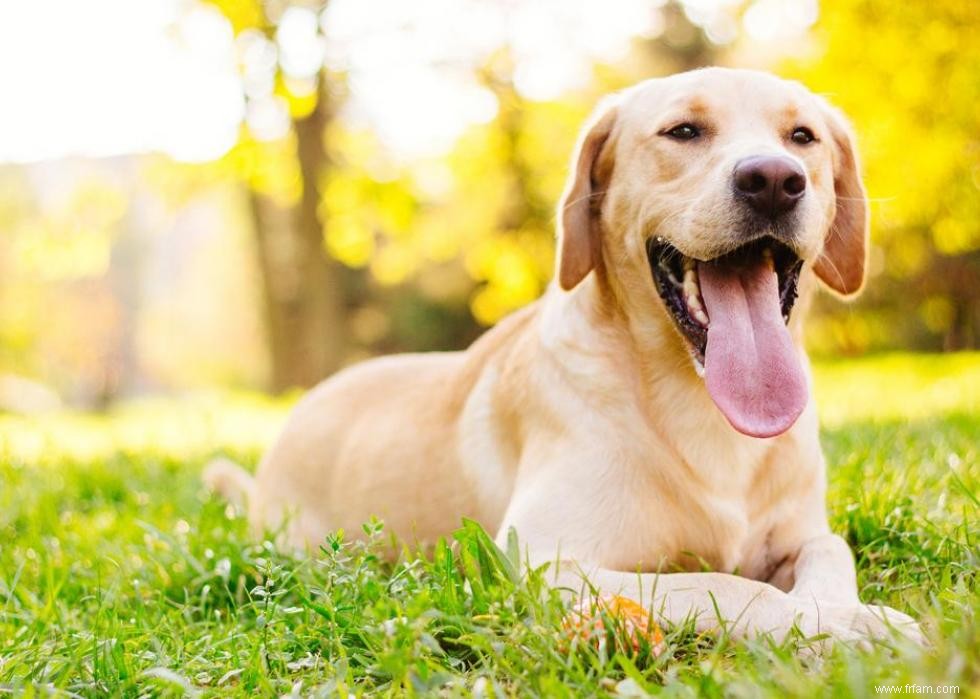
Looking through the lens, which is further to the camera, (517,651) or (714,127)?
(714,127)

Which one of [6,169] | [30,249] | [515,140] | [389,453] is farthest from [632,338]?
[6,169]

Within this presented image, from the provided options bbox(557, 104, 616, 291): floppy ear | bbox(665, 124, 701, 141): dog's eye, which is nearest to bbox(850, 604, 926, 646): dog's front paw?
bbox(557, 104, 616, 291): floppy ear

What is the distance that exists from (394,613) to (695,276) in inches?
49.7

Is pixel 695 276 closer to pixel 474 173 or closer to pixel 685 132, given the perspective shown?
pixel 685 132

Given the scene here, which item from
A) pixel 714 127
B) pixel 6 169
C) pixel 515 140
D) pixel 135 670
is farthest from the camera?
pixel 6 169

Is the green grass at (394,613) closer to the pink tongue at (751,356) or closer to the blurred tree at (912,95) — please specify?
the pink tongue at (751,356)

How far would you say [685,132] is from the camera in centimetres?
290

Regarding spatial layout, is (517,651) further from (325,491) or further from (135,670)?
(325,491)

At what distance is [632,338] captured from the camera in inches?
114

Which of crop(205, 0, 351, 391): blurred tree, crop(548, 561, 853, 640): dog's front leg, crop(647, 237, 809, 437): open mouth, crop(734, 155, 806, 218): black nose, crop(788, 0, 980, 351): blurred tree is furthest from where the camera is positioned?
crop(205, 0, 351, 391): blurred tree

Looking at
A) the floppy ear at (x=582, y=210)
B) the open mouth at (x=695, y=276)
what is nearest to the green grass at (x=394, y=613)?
the open mouth at (x=695, y=276)

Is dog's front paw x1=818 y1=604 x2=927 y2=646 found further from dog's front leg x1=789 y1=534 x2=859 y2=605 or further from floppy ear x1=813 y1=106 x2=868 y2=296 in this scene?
floppy ear x1=813 y1=106 x2=868 y2=296

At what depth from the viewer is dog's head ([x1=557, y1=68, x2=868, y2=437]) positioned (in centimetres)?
261

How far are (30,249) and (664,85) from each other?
611 inches
